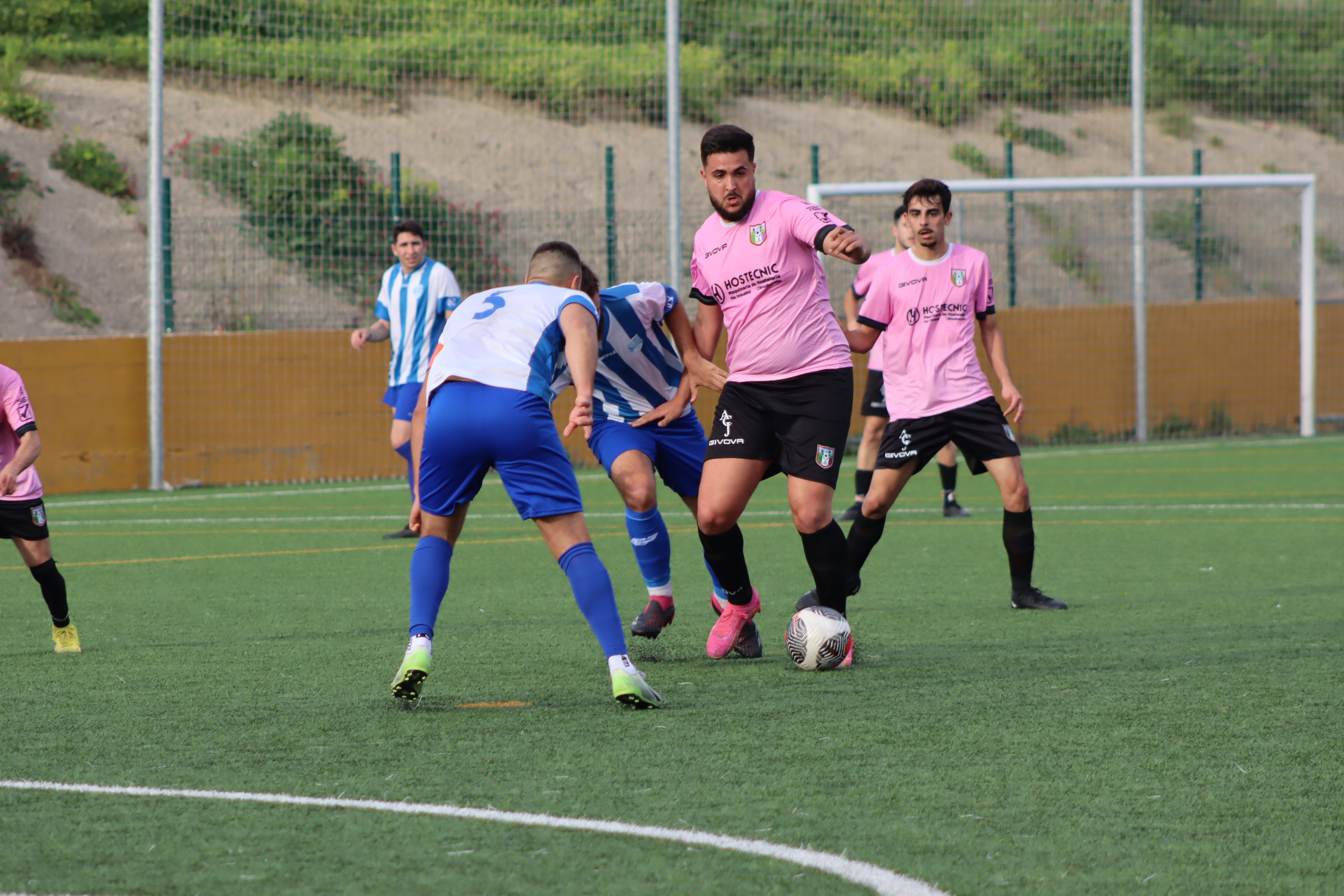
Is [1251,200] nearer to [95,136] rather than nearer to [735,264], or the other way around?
[95,136]

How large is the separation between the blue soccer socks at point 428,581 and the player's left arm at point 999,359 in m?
3.00

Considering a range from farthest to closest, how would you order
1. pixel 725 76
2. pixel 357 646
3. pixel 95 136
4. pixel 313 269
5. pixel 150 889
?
pixel 95 136 < pixel 725 76 < pixel 313 269 < pixel 357 646 < pixel 150 889

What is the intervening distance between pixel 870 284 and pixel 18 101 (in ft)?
65.4

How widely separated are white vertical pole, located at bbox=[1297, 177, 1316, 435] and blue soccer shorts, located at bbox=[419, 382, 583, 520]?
14.5 meters

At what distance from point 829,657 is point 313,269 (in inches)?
526

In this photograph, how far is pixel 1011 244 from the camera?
63.8 ft

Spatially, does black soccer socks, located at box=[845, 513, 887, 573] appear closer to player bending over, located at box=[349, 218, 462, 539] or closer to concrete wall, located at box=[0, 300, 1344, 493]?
player bending over, located at box=[349, 218, 462, 539]

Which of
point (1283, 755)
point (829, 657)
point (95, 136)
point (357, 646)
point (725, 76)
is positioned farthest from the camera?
point (95, 136)

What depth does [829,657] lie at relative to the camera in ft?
18.4

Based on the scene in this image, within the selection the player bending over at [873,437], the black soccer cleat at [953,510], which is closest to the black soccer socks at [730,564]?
the player bending over at [873,437]

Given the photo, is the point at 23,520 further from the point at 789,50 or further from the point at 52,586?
the point at 789,50

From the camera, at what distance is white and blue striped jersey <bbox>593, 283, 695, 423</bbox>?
641cm

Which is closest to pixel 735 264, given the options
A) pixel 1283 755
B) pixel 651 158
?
pixel 1283 755

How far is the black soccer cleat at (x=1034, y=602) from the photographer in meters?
7.10
